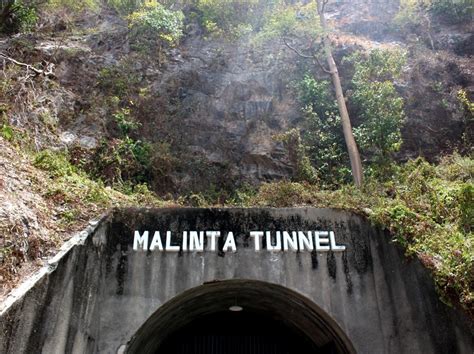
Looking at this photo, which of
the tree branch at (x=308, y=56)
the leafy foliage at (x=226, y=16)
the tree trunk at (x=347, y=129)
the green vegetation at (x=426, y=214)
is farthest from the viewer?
the leafy foliage at (x=226, y=16)

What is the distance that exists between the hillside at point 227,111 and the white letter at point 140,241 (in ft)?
3.01

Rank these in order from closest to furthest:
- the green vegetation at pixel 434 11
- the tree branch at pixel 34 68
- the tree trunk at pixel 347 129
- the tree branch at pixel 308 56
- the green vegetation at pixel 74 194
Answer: the green vegetation at pixel 74 194
the tree trunk at pixel 347 129
the tree branch at pixel 34 68
the tree branch at pixel 308 56
the green vegetation at pixel 434 11

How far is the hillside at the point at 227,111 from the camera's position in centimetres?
1023

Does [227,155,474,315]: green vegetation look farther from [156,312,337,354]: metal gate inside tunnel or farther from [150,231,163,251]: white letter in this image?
[156,312,337,354]: metal gate inside tunnel

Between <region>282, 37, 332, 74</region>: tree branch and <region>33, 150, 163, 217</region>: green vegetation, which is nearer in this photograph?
<region>33, 150, 163, 217</region>: green vegetation

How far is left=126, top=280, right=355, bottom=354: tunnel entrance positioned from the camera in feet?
29.0

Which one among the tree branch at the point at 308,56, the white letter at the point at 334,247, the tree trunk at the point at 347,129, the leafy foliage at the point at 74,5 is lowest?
the white letter at the point at 334,247

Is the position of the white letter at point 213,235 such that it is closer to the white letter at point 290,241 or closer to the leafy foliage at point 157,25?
the white letter at point 290,241

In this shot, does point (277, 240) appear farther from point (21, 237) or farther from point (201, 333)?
point (201, 333)

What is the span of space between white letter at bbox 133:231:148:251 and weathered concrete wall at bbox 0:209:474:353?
0.40ft

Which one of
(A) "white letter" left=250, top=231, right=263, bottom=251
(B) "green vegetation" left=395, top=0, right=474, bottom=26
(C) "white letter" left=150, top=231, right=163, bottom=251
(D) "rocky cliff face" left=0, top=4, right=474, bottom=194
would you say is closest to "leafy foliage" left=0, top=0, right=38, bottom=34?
(D) "rocky cliff face" left=0, top=4, right=474, bottom=194

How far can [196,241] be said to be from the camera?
870cm

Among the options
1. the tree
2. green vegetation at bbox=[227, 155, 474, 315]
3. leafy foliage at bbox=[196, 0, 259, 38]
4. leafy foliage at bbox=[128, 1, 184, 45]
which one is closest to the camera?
green vegetation at bbox=[227, 155, 474, 315]

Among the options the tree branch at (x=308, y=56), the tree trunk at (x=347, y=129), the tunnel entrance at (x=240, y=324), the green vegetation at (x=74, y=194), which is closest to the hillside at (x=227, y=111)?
the green vegetation at (x=74, y=194)
